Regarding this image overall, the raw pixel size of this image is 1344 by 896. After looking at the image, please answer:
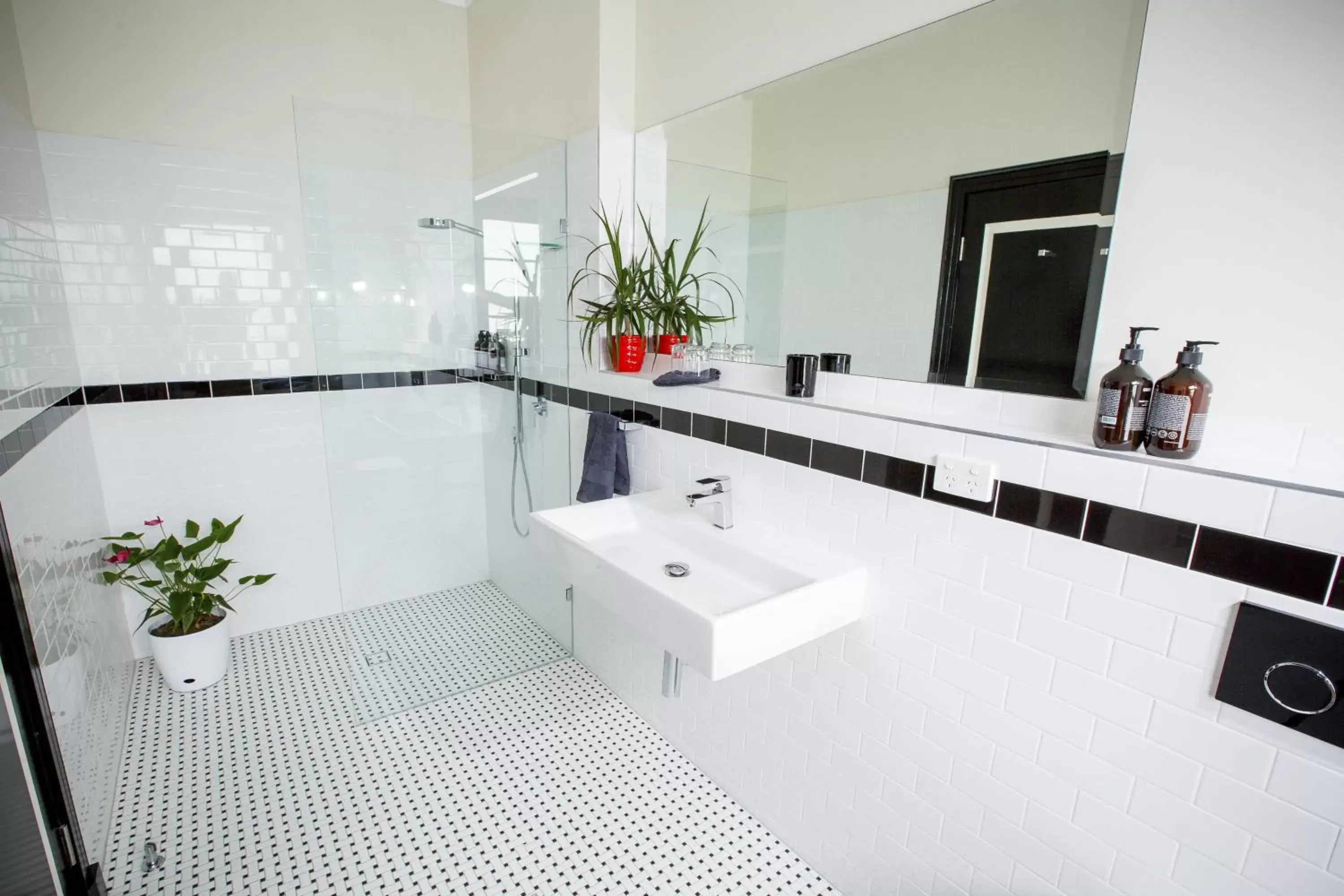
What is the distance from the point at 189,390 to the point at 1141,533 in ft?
11.2

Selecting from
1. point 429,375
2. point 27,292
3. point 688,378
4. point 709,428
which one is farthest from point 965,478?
point 27,292

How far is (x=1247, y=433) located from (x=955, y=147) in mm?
965

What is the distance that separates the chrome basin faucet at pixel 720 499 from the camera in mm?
1906

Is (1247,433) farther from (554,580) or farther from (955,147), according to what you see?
(554,580)

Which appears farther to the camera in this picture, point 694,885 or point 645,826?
point 645,826

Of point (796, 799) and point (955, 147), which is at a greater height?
A: point (955, 147)

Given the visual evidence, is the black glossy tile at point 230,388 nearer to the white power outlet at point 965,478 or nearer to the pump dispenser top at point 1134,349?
the white power outlet at point 965,478

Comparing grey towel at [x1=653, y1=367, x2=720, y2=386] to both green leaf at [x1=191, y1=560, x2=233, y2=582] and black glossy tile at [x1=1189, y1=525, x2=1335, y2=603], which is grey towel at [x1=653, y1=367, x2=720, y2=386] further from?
green leaf at [x1=191, y1=560, x2=233, y2=582]

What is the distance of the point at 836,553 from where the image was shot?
1.69 metres

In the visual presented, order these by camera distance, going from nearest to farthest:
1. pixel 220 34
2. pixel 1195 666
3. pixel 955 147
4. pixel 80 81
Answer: pixel 1195 666 < pixel 955 147 < pixel 80 81 < pixel 220 34

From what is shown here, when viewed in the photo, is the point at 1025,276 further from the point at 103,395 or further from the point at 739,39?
the point at 103,395

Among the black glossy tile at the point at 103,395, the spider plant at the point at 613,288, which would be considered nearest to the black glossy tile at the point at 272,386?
the black glossy tile at the point at 103,395

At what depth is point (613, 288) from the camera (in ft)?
7.93

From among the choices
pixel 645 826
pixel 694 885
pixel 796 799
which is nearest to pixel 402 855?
pixel 645 826
